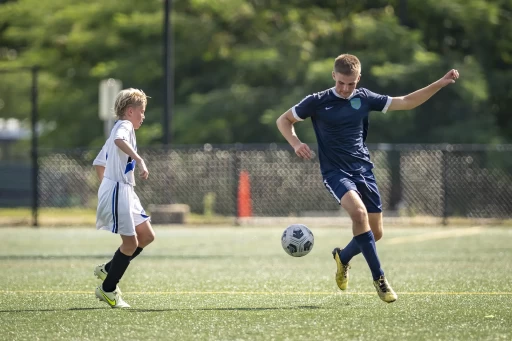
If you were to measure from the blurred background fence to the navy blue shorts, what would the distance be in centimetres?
1194

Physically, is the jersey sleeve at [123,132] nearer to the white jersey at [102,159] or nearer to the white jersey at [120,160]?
the white jersey at [120,160]

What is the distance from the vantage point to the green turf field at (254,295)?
598 centimetres

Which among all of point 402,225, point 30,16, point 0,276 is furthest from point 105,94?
point 30,16

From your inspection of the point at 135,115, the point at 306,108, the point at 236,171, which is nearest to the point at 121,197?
the point at 135,115

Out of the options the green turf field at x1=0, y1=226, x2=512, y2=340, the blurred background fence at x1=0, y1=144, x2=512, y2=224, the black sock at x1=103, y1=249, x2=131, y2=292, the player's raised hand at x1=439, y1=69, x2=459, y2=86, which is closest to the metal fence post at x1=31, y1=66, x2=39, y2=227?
the blurred background fence at x1=0, y1=144, x2=512, y2=224

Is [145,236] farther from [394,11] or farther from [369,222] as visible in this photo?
[394,11]

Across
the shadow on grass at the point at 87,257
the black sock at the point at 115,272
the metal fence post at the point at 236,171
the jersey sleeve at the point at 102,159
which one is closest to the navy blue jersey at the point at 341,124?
the jersey sleeve at the point at 102,159

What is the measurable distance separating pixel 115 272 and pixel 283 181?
15.0 metres

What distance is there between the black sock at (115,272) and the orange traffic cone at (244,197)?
1315 centimetres

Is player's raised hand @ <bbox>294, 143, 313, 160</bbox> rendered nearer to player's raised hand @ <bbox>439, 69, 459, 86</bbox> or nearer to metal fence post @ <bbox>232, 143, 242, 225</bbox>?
player's raised hand @ <bbox>439, 69, 459, 86</bbox>

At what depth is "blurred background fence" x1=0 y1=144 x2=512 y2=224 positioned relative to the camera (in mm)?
20281

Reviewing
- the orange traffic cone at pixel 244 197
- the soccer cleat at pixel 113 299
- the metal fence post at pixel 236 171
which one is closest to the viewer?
the soccer cleat at pixel 113 299

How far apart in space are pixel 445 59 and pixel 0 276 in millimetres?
17874

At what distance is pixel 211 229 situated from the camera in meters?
18.7
